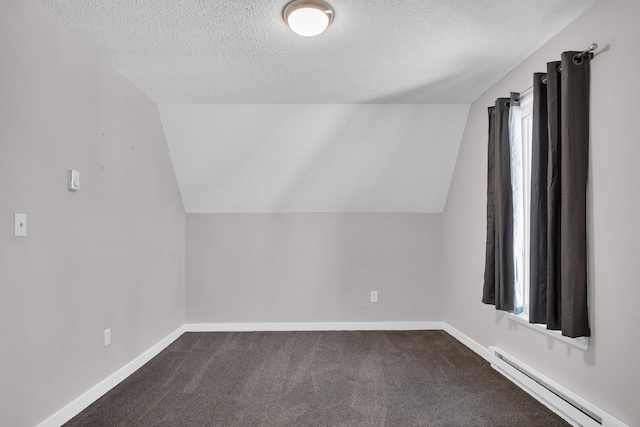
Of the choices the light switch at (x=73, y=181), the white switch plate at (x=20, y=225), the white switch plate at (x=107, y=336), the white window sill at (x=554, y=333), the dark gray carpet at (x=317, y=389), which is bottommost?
the dark gray carpet at (x=317, y=389)

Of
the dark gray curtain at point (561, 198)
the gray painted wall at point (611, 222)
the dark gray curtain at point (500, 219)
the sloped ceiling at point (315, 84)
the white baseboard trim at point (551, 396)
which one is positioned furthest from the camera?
the dark gray curtain at point (500, 219)

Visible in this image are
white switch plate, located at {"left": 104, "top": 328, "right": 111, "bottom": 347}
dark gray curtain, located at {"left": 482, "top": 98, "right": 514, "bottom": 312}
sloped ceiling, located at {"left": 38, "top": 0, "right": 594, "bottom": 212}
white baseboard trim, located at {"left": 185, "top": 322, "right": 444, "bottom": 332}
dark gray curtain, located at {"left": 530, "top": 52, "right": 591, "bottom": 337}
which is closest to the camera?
dark gray curtain, located at {"left": 530, "top": 52, "right": 591, "bottom": 337}

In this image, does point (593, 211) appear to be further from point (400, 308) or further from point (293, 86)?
point (400, 308)

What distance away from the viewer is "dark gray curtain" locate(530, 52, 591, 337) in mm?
2115

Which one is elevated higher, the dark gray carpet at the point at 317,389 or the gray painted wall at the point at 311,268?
the gray painted wall at the point at 311,268

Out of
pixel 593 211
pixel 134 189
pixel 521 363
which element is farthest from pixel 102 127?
pixel 521 363

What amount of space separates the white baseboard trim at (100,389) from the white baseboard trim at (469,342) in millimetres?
2750

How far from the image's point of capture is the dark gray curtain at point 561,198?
2.12 meters

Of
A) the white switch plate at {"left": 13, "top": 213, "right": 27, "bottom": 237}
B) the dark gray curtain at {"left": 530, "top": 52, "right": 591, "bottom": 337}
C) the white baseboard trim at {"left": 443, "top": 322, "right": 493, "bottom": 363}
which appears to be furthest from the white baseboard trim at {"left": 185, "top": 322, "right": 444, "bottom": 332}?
the white switch plate at {"left": 13, "top": 213, "right": 27, "bottom": 237}

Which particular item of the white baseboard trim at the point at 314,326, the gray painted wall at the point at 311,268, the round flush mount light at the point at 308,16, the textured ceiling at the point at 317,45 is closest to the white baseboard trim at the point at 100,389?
the white baseboard trim at the point at 314,326

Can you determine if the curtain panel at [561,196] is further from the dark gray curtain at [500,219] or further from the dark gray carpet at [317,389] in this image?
the dark gray carpet at [317,389]

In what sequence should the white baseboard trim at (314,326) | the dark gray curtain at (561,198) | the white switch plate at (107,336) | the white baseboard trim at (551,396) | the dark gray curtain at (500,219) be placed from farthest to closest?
the white baseboard trim at (314,326) < the dark gray curtain at (500,219) < the white switch plate at (107,336) < the dark gray curtain at (561,198) < the white baseboard trim at (551,396)

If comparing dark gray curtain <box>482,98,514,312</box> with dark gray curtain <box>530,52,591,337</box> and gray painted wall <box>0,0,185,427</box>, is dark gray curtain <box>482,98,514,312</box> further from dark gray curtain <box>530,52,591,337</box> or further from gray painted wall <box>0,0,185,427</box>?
gray painted wall <box>0,0,185,427</box>

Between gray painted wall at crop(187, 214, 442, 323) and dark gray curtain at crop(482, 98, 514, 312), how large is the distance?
144 centimetres
